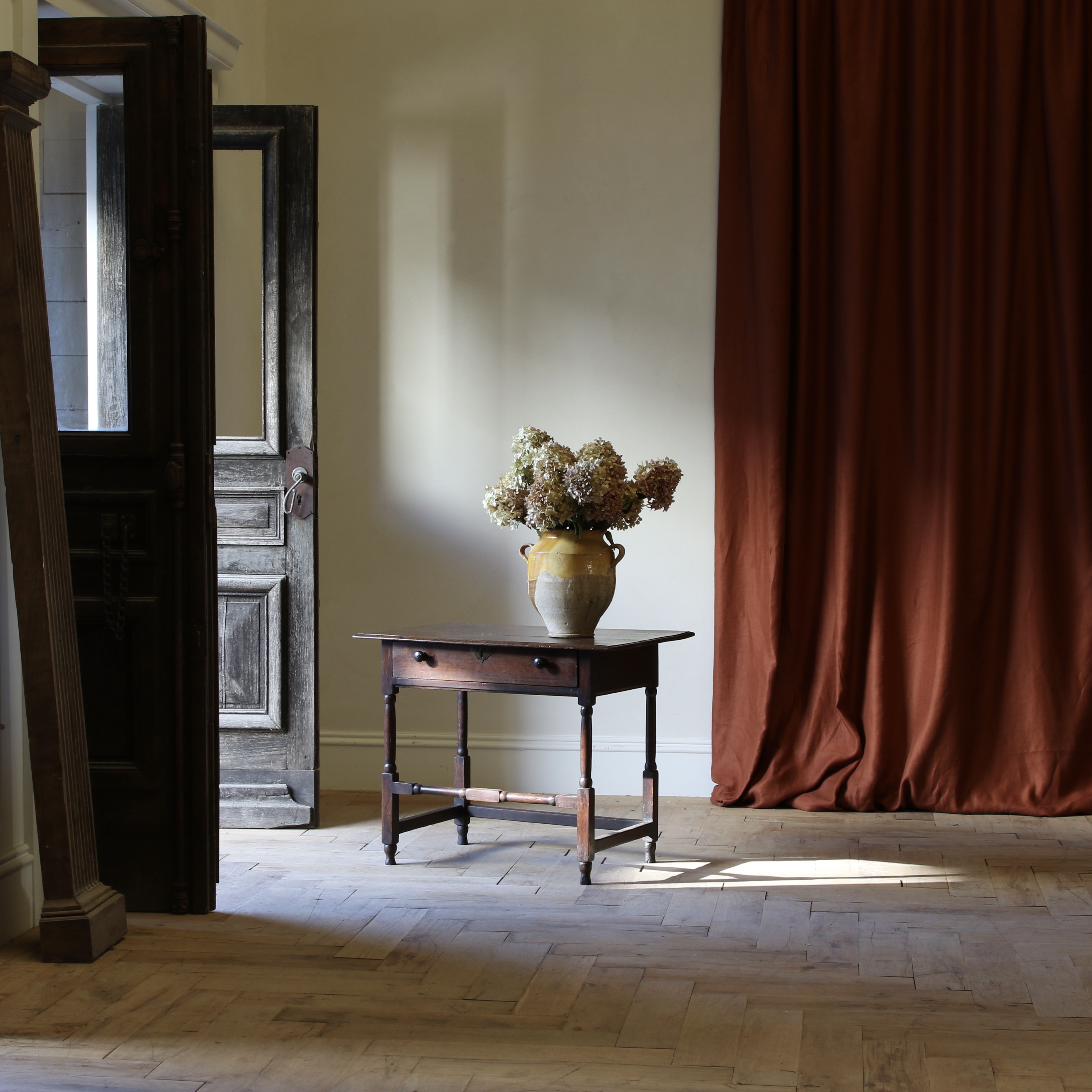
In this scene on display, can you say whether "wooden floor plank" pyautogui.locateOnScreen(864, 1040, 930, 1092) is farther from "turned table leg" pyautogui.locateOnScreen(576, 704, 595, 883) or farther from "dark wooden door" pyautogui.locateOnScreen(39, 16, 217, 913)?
"dark wooden door" pyautogui.locateOnScreen(39, 16, 217, 913)

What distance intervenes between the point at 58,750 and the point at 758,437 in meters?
2.56

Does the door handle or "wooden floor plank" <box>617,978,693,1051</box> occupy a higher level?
the door handle

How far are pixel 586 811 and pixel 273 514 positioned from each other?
4.84 ft

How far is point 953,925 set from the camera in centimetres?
303

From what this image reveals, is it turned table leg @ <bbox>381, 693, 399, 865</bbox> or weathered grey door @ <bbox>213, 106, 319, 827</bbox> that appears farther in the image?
weathered grey door @ <bbox>213, 106, 319, 827</bbox>

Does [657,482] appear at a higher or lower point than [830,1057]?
higher

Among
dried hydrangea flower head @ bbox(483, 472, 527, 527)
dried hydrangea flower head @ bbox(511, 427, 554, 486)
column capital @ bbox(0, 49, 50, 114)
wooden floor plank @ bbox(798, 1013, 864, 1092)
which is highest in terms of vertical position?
column capital @ bbox(0, 49, 50, 114)

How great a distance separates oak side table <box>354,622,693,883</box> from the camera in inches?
132

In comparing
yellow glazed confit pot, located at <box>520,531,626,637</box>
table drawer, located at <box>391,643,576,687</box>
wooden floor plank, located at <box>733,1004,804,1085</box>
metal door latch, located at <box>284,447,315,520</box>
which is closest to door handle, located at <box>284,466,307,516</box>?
metal door latch, located at <box>284,447,315,520</box>

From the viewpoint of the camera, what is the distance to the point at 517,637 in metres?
3.56

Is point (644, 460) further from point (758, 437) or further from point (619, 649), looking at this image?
point (619, 649)

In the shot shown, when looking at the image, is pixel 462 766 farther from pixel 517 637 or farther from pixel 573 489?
pixel 573 489

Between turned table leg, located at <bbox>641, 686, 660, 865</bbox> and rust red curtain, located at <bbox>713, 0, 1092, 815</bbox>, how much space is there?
2.56ft

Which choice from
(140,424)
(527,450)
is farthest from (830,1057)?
(140,424)
